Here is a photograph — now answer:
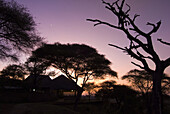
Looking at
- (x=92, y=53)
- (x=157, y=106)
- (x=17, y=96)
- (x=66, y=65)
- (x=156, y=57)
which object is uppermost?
(x=92, y=53)

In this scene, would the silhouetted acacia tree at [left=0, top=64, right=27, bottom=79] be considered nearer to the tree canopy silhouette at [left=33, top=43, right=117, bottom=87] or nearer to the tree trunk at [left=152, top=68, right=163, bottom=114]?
the tree canopy silhouette at [left=33, top=43, right=117, bottom=87]

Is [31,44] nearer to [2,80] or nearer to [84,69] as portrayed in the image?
[84,69]

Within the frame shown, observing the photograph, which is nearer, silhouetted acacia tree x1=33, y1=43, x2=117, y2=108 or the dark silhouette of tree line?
the dark silhouette of tree line

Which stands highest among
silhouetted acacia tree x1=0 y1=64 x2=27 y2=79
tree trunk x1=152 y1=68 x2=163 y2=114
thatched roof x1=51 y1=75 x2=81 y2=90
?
silhouetted acacia tree x1=0 y1=64 x2=27 y2=79

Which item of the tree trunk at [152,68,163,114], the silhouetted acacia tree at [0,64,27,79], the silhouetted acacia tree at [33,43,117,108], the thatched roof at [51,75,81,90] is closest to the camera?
the tree trunk at [152,68,163,114]

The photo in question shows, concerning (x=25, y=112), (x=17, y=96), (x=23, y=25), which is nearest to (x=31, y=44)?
(x=23, y=25)

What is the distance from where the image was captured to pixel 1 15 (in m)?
8.98

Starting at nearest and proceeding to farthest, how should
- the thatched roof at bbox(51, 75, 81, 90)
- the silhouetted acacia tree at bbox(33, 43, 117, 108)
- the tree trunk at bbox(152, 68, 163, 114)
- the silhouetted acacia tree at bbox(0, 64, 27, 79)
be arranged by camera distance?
1. the tree trunk at bbox(152, 68, 163, 114)
2. the silhouetted acacia tree at bbox(33, 43, 117, 108)
3. the silhouetted acacia tree at bbox(0, 64, 27, 79)
4. the thatched roof at bbox(51, 75, 81, 90)

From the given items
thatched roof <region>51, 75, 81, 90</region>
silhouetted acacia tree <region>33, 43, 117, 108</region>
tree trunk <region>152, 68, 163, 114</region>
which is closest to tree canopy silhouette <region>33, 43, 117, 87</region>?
silhouetted acacia tree <region>33, 43, 117, 108</region>

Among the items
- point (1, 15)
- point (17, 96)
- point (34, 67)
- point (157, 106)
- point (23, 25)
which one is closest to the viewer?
point (157, 106)

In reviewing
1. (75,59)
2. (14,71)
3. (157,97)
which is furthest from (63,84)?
(157,97)

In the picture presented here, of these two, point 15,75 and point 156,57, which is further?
point 15,75

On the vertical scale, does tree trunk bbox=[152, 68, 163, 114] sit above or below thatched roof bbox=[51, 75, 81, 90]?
above

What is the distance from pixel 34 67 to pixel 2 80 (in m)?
6.05
